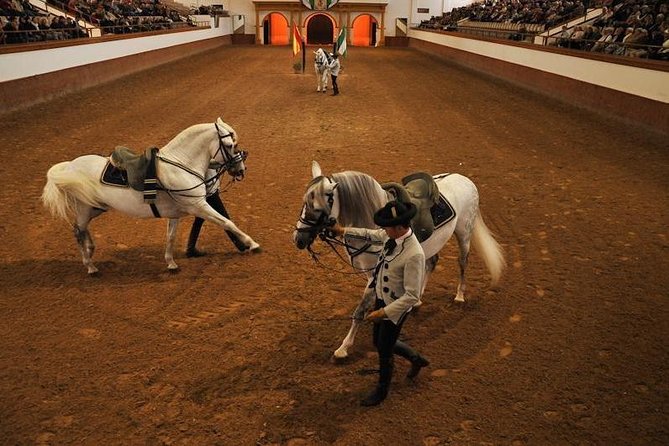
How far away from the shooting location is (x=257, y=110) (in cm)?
1503

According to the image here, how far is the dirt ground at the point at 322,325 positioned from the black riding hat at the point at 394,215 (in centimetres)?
154

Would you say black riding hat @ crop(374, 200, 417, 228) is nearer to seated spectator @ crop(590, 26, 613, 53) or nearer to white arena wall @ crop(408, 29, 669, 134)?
white arena wall @ crop(408, 29, 669, 134)

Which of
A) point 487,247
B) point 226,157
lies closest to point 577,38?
point 487,247

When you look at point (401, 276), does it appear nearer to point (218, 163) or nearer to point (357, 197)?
point (357, 197)

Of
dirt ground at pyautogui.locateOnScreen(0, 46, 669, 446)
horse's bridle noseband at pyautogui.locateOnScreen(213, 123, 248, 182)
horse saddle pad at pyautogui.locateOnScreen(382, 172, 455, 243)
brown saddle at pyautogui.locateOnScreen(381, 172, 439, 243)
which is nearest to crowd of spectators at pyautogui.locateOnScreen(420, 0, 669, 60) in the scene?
dirt ground at pyautogui.locateOnScreen(0, 46, 669, 446)

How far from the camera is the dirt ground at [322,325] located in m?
3.76

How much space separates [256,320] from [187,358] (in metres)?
0.81

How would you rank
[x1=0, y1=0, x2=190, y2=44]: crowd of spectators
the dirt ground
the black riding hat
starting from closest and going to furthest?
1. the black riding hat
2. the dirt ground
3. [x1=0, y1=0, x2=190, y2=44]: crowd of spectators

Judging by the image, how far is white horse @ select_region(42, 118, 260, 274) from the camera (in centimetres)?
544

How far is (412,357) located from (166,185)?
3.17 m

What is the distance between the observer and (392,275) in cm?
360

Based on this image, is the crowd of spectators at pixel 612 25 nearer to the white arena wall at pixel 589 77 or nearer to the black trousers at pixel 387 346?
the white arena wall at pixel 589 77

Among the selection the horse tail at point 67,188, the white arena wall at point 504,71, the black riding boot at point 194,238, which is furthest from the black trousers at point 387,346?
the white arena wall at point 504,71

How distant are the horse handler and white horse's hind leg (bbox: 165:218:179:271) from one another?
9.20 ft
